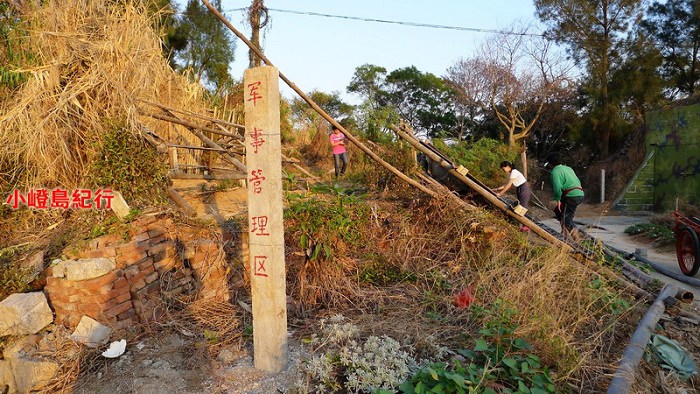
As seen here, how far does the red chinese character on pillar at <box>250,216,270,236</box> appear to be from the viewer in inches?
122

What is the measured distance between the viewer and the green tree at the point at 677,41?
17.5 meters

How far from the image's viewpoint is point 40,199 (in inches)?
195

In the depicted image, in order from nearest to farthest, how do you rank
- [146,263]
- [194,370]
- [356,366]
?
1. [356,366]
2. [194,370]
3. [146,263]

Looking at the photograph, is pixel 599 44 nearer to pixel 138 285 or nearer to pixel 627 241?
pixel 627 241

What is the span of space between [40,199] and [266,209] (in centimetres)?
341

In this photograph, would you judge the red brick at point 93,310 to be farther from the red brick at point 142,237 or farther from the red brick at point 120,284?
the red brick at point 142,237

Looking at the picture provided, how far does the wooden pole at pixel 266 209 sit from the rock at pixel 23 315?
6.55 ft

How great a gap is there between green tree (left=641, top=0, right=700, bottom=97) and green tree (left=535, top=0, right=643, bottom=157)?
801mm

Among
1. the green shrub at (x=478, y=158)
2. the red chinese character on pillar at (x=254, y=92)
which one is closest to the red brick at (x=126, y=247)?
the red chinese character on pillar at (x=254, y=92)

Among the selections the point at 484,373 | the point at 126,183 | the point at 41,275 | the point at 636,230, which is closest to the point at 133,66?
the point at 126,183

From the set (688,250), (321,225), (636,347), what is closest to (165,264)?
(321,225)

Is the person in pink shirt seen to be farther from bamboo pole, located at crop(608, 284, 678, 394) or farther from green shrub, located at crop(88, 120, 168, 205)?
bamboo pole, located at crop(608, 284, 678, 394)

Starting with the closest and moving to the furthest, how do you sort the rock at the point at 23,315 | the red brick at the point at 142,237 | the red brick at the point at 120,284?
the rock at the point at 23,315
the red brick at the point at 120,284
the red brick at the point at 142,237

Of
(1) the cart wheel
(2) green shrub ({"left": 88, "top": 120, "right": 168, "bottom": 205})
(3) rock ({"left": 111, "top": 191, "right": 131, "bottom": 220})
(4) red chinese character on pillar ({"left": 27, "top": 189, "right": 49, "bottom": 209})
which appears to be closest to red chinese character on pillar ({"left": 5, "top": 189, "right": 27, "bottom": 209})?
(4) red chinese character on pillar ({"left": 27, "top": 189, "right": 49, "bottom": 209})
